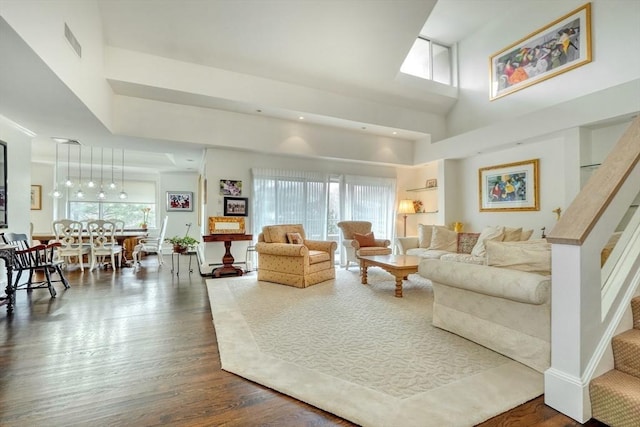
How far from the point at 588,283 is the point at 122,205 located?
35.4 feet

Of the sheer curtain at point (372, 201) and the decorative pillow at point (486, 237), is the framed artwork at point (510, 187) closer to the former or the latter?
the decorative pillow at point (486, 237)

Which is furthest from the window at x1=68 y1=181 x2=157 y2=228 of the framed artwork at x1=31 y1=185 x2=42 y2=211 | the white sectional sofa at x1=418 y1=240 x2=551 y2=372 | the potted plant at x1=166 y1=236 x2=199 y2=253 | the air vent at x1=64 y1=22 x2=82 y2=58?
the white sectional sofa at x1=418 y1=240 x2=551 y2=372

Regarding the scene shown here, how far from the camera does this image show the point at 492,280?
2.21 meters

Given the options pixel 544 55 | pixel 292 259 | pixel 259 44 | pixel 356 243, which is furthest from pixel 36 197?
pixel 544 55

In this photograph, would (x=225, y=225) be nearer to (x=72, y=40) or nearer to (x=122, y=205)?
(x=72, y=40)

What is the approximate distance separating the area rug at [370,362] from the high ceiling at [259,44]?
328 centimetres

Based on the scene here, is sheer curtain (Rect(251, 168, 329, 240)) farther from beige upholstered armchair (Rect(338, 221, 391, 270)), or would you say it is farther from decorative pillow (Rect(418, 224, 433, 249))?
Answer: decorative pillow (Rect(418, 224, 433, 249))

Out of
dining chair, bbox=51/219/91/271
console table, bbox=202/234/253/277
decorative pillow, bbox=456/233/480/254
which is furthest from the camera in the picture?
dining chair, bbox=51/219/91/271

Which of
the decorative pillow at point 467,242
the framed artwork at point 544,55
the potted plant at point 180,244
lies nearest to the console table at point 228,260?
the potted plant at point 180,244

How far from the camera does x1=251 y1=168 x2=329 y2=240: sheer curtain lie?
6172 mm

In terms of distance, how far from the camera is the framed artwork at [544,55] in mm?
4520

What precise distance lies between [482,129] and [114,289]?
682cm

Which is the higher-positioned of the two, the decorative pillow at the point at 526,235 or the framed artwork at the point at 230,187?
the framed artwork at the point at 230,187

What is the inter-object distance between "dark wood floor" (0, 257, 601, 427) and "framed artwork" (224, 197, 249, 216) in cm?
255
